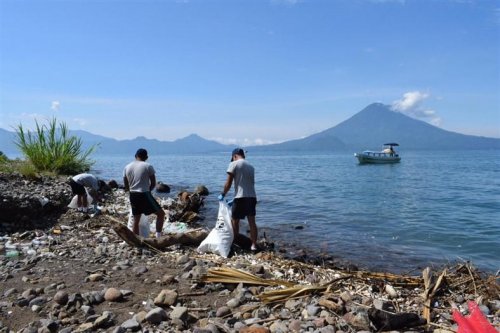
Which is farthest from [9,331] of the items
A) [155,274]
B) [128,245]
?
[128,245]

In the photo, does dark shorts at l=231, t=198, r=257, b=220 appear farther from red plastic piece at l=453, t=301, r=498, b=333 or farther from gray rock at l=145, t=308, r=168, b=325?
red plastic piece at l=453, t=301, r=498, b=333

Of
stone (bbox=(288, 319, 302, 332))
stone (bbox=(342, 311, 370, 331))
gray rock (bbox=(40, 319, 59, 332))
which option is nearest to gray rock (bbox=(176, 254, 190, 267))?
gray rock (bbox=(40, 319, 59, 332))

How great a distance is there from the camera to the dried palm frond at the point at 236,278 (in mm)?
5215

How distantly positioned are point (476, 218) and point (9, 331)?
52.1 feet

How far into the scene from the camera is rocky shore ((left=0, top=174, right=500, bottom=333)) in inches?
161

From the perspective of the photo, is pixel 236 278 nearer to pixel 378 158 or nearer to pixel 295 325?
pixel 295 325

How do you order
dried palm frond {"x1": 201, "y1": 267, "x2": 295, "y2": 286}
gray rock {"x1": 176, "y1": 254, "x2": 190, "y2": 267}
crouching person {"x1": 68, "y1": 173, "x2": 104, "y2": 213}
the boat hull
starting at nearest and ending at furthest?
1. dried palm frond {"x1": 201, "y1": 267, "x2": 295, "y2": 286}
2. gray rock {"x1": 176, "y1": 254, "x2": 190, "y2": 267}
3. crouching person {"x1": 68, "y1": 173, "x2": 104, "y2": 213}
4. the boat hull

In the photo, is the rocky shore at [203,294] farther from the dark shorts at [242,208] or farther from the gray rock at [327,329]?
the dark shorts at [242,208]

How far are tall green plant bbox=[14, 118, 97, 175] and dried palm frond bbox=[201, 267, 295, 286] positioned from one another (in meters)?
13.4

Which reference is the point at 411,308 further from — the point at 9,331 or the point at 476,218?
the point at 476,218

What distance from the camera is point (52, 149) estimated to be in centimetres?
1698

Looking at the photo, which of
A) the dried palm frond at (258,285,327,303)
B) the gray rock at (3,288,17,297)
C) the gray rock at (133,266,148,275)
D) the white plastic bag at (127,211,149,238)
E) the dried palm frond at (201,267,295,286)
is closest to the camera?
the dried palm frond at (258,285,327,303)

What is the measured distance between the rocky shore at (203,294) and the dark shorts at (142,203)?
0.73 meters

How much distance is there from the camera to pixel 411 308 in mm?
4754
